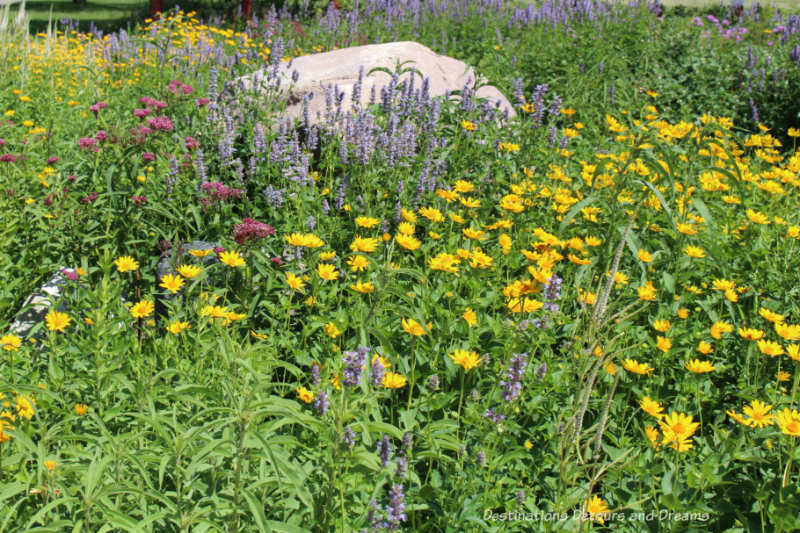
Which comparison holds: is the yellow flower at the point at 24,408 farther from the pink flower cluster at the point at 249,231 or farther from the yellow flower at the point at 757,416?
the yellow flower at the point at 757,416

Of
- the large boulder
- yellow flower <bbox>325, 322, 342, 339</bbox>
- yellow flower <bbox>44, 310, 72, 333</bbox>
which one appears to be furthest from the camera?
the large boulder

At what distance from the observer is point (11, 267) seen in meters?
3.66

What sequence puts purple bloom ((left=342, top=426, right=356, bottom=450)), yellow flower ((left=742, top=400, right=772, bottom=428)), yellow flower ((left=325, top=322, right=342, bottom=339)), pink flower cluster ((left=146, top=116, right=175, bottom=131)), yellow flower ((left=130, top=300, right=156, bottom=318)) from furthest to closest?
pink flower cluster ((left=146, top=116, right=175, bottom=131)) → yellow flower ((left=130, top=300, right=156, bottom=318)) → yellow flower ((left=325, top=322, right=342, bottom=339)) → yellow flower ((left=742, top=400, right=772, bottom=428)) → purple bloom ((left=342, top=426, right=356, bottom=450))

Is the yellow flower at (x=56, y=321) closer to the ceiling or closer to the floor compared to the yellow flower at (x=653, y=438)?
closer to the ceiling

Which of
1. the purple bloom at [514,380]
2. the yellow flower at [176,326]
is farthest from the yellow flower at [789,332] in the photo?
the yellow flower at [176,326]

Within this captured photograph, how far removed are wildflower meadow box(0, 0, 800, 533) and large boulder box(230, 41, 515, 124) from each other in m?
0.37

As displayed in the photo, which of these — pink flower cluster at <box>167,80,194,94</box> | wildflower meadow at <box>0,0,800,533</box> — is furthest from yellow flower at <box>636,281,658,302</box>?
pink flower cluster at <box>167,80,194,94</box>

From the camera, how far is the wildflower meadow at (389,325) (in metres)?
1.96

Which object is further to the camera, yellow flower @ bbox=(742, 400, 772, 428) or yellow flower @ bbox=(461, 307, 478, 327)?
yellow flower @ bbox=(461, 307, 478, 327)

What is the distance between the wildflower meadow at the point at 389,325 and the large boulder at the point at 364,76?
0.37 meters

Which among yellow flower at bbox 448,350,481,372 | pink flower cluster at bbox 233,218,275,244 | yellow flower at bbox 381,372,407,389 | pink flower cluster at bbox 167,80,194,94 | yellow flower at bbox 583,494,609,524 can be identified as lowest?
yellow flower at bbox 583,494,609,524

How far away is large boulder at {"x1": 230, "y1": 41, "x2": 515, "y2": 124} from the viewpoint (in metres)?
6.02

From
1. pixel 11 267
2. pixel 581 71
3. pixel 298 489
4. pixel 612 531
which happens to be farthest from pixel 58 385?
pixel 581 71

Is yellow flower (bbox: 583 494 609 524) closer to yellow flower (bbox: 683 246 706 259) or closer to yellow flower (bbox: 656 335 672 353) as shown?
yellow flower (bbox: 656 335 672 353)
